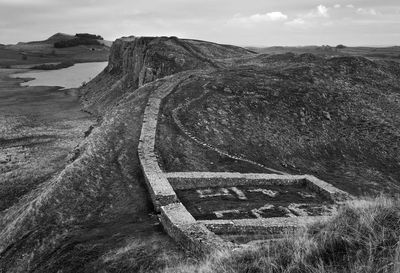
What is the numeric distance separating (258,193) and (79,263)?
438 inches

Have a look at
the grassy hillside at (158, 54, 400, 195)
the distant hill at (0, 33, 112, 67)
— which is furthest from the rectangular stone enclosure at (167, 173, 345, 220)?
the distant hill at (0, 33, 112, 67)

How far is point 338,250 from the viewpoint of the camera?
938 centimetres

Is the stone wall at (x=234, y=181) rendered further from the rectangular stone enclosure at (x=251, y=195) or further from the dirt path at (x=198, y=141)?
the dirt path at (x=198, y=141)

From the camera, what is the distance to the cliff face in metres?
56.4

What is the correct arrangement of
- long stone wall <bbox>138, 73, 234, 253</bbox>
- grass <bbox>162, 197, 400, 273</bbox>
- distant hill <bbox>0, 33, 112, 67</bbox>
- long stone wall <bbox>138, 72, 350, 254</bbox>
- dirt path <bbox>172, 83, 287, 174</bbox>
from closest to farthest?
grass <bbox>162, 197, 400, 273</bbox>, long stone wall <bbox>138, 73, 234, 253</bbox>, long stone wall <bbox>138, 72, 350, 254</bbox>, dirt path <bbox>172, 83, 287, 174</bbox>, distant hill <bbox>0, 33, 112, 67</bbox>

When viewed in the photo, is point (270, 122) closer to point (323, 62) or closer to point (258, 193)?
point (258, 193)

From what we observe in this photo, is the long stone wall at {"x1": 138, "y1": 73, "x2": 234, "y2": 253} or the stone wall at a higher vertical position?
the long stone wall at {"x1": 138, "y1": 73, "x2": 234, "y2": 253}

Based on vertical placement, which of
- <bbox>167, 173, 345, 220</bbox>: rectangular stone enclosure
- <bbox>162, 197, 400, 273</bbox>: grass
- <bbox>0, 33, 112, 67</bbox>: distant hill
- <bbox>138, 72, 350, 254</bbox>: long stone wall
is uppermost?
<bbox>0, 33, 112, 67</bbox>: distant hill

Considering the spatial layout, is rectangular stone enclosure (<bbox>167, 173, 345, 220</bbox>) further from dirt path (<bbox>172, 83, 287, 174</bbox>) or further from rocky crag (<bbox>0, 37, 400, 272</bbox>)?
dirt path (<bbox>172, 83, 287, 174</bbox>)

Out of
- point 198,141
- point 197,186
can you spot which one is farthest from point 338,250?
point 198,141

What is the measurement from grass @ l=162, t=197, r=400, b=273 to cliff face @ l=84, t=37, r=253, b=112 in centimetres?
4553

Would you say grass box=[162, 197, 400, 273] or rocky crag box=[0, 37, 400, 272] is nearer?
grass box=[162, 197, 400, 273]

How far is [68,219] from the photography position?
848 inches

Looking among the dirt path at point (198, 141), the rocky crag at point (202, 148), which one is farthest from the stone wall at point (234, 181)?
the dirt path at point (198, 141)
